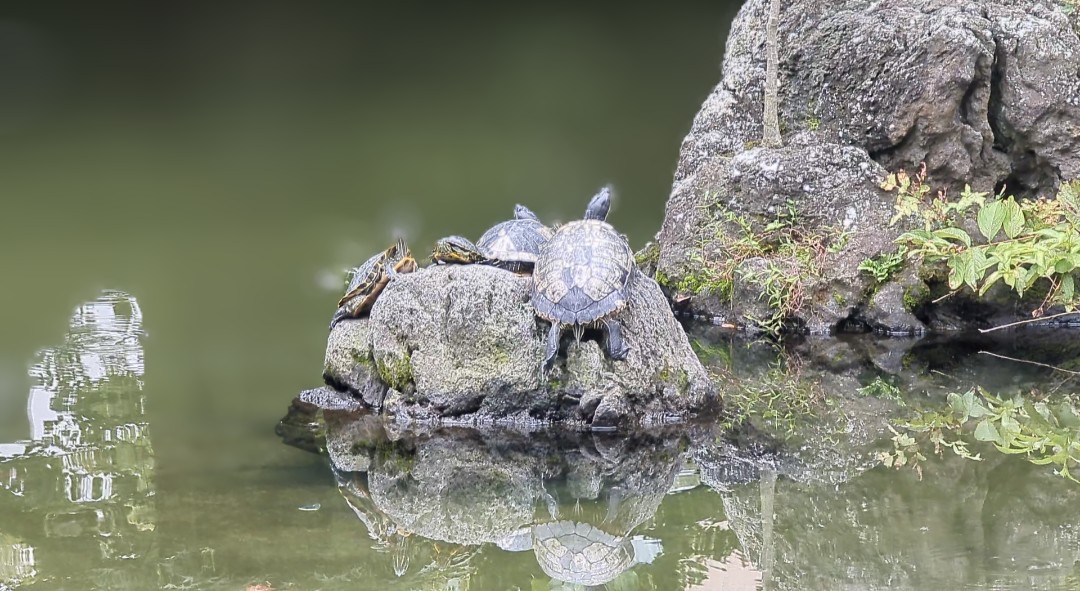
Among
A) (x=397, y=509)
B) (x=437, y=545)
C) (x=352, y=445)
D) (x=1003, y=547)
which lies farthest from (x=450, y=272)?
(x=1003, y=547)

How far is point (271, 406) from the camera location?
4.36 m

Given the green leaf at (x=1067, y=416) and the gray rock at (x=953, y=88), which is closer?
the green leaf at (x=1067, y=416)

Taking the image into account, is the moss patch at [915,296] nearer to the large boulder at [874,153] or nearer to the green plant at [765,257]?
the large boulder at [874,153]

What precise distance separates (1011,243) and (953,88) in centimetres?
156

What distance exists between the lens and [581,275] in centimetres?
393

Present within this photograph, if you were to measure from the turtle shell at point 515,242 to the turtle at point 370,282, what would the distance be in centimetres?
39

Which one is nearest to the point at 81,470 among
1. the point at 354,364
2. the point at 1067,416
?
the point at 354,364

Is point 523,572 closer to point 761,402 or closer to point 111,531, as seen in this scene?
point 111,531

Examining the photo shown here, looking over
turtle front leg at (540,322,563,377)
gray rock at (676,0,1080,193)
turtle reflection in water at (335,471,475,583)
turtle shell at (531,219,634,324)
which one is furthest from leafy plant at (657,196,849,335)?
turtle reflection in water at (335,471,475,583)

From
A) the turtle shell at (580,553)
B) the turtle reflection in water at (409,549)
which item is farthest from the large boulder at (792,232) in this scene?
the turtle reflection in water at (409,549)

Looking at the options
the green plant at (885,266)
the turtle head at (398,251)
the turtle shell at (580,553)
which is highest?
→ the turtle head at (398,251)

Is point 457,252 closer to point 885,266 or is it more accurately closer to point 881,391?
point 881,391

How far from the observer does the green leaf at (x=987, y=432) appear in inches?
141

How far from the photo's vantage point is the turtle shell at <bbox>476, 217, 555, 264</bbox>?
4.69 metres
